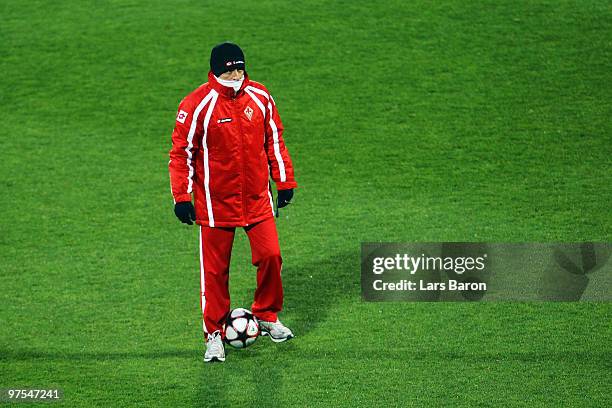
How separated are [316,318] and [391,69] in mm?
4812

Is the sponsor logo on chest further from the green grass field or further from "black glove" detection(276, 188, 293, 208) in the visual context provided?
the green grass field

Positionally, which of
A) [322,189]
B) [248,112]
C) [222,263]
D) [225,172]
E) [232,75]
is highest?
[232,75]

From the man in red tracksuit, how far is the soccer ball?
0.20ft

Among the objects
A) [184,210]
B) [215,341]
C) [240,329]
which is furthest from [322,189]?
[184,210]

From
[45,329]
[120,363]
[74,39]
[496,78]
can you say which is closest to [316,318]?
[120,363]

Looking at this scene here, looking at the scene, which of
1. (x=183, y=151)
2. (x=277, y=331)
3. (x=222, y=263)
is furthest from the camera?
(x=277, y=331)

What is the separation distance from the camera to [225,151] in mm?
6375

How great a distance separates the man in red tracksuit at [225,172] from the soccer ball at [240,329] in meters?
0.06

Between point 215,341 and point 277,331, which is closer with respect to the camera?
point 215,341

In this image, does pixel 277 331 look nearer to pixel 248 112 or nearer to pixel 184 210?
pixel 184 210

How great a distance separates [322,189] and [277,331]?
2766 mm

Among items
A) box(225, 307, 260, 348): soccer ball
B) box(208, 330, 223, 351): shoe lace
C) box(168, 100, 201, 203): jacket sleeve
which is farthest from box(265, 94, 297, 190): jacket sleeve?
box(208, 330, 223, 351): shoe lace

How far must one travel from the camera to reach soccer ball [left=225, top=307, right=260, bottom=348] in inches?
263

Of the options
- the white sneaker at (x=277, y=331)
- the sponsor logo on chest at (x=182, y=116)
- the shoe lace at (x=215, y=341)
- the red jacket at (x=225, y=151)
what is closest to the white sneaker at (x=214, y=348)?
the shoe lace at (x=215, y=341)
